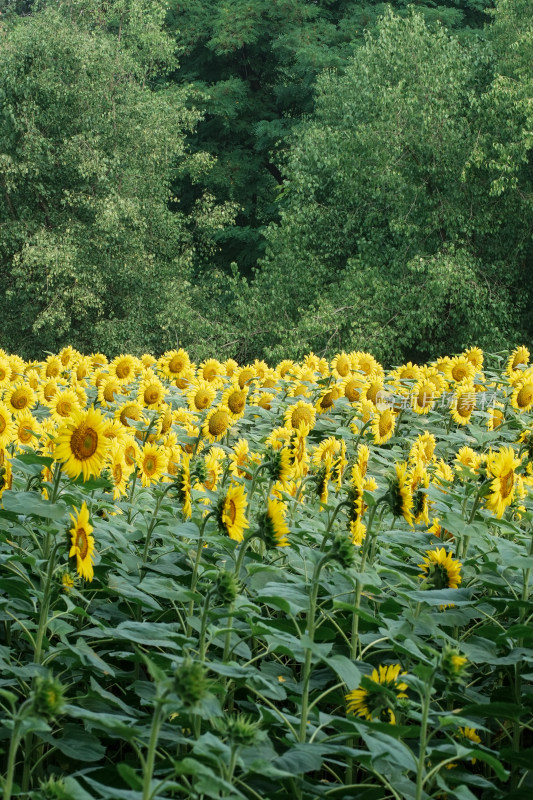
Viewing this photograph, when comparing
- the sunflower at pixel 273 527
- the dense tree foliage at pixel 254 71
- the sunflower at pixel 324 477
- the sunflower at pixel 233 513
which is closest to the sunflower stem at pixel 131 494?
the sunflower at pixel 324 477

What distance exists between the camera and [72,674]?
7.38 feet

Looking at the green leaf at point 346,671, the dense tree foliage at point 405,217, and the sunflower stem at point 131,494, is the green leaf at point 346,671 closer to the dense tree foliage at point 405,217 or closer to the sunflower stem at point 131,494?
the sunflower stem at point 131,494

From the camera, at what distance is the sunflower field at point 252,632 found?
5.61ft

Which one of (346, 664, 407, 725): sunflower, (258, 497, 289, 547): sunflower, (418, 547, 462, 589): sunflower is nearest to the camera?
(346, 664, 407, 725): sunflower

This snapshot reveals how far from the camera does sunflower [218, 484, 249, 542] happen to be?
7.32 feet

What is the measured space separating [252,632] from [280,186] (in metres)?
22.3

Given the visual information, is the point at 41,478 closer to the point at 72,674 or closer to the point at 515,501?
the point at 72,674

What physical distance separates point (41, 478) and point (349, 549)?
1014mm

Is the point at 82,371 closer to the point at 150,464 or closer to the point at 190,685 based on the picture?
the point at 150,464

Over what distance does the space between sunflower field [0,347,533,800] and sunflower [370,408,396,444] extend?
0.60m

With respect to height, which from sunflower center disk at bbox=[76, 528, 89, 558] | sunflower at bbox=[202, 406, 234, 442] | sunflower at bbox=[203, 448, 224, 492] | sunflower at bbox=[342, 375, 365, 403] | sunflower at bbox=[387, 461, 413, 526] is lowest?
sunflower at bbox=[342, 375, 365, 403]

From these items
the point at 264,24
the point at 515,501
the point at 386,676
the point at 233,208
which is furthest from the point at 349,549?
the point at 264,24

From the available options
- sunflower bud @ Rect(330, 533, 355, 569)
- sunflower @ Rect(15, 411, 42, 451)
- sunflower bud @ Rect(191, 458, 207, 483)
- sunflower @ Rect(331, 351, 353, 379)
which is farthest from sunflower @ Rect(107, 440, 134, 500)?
sunflower @ Rect(331, 351, 353, 379)

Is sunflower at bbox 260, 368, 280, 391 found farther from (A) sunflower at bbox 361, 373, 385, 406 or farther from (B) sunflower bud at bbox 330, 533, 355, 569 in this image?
(B) sunflower bud at bbox 330, 533, 355, 569
